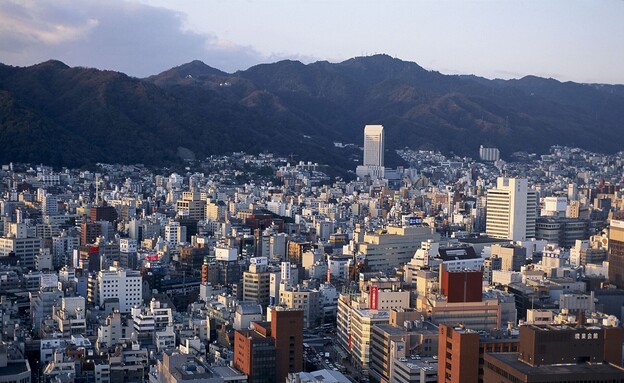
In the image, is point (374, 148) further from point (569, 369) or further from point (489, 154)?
point (569, 369)

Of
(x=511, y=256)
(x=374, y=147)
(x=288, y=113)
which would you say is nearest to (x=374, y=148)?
(x=374, y=147)

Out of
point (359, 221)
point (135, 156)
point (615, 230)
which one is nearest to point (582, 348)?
point (615, 230)

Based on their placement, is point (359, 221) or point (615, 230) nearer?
point (615, 230)

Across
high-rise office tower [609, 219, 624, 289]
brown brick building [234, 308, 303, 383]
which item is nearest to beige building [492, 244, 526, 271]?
high-rise office tower [609, 219, 624, 289]

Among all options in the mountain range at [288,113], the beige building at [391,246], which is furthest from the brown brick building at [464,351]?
the mountain range at [288,113]

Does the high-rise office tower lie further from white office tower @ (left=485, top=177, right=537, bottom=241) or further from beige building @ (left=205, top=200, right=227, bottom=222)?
beige building @ (left=205, top=200, right=227, bottom=222)

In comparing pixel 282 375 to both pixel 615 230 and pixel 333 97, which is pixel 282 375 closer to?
pixel 615 230
